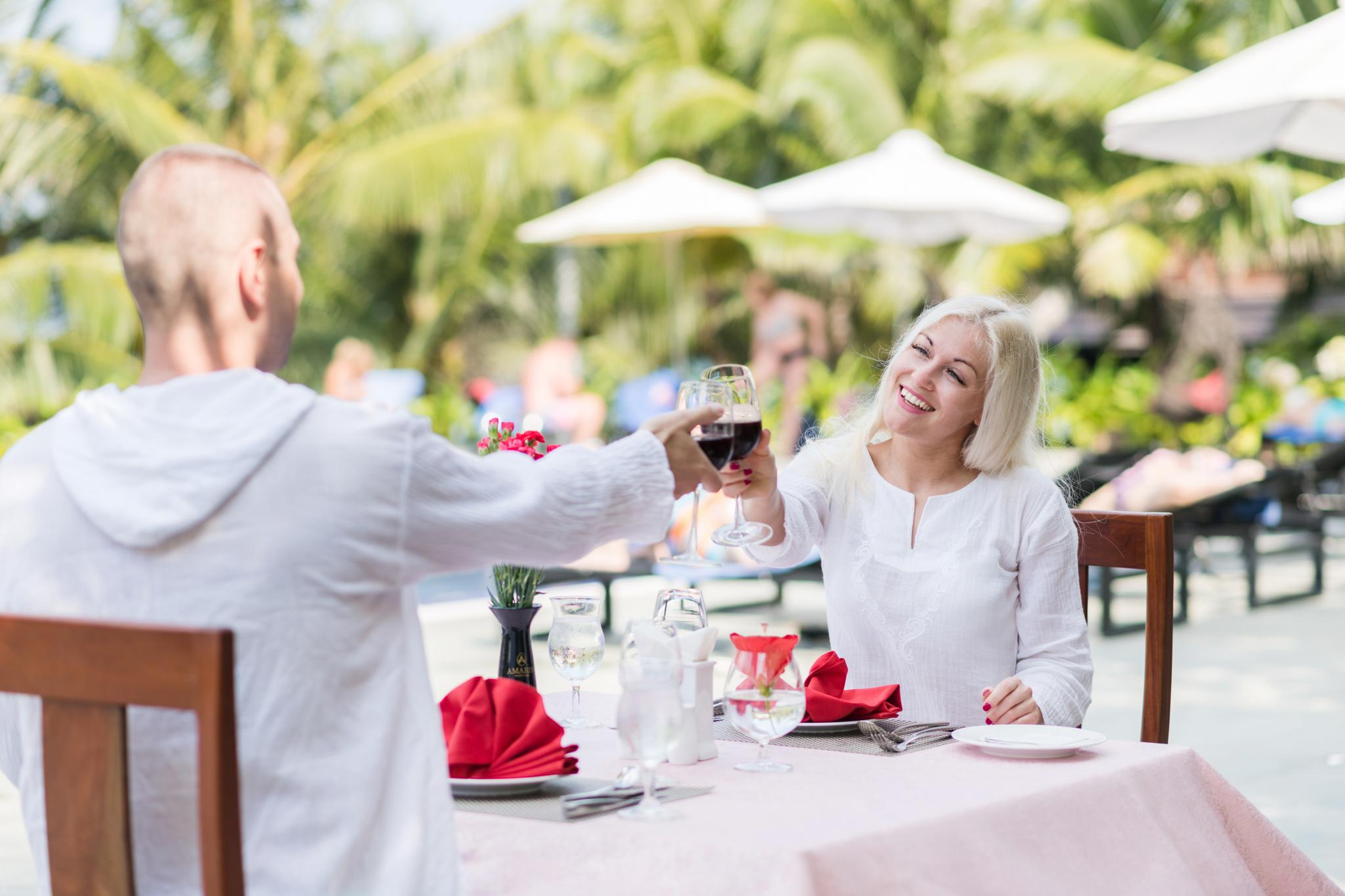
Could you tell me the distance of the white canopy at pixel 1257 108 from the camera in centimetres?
629

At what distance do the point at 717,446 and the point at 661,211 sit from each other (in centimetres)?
894

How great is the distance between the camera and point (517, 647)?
2445 millimetres

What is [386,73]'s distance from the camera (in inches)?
762

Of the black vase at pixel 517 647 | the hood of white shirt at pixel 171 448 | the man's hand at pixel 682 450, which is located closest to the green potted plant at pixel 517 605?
the black vase at pixel 517 647

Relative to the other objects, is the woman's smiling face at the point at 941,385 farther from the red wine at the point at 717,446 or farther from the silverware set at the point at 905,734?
the red wine at the point at 717,446

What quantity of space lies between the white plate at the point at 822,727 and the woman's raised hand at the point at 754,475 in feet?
1.40

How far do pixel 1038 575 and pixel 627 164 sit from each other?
14.9 meters

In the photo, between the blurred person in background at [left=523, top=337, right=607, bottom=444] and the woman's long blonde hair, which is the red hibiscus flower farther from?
the blurred person in background at [left=523, top=337, right=607, bottom=444]

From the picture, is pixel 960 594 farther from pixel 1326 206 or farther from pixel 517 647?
pixel 1326 206

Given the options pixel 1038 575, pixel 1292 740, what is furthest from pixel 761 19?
pixel 1038 575

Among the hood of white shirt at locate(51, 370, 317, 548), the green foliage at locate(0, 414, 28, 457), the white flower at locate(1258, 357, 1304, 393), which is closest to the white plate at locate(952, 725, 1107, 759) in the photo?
the hood of white shirt at locate(51, 370, 317, 548)

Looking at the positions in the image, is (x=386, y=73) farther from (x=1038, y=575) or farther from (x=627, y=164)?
(x=1038, y=575)

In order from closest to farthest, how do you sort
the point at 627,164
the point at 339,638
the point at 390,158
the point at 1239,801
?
the point at 339,638
the point at 1239,801
the point at 390,158
the point at 627,164

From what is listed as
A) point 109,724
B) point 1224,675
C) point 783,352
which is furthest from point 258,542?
point 783,352
